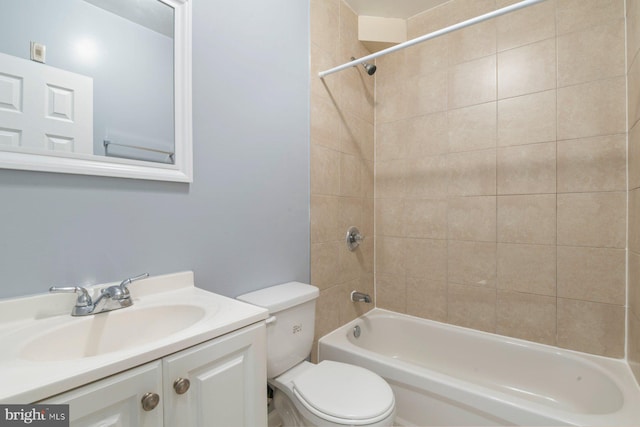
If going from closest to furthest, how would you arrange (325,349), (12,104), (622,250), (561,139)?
(12,104)
(622,250)
(561,139)
(325,349)

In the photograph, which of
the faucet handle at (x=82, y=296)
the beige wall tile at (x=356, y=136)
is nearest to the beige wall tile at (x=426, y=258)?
the beige wall tile at (x=356, y=136)

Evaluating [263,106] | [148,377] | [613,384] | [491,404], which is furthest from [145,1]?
[613,384]

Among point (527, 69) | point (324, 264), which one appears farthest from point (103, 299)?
point (527, 69)

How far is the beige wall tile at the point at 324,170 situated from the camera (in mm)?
1671

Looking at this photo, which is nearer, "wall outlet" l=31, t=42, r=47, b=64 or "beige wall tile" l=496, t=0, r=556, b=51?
"wall outlet" l=31, t=42, r=47, b=64

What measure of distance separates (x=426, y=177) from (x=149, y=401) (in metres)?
1.91

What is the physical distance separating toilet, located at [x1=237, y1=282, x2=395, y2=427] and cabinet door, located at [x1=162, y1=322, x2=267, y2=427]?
0.99 feet

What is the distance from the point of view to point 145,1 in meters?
1.03

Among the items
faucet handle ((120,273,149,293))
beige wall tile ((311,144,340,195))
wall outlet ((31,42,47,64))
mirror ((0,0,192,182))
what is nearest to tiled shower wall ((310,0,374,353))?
beige wall tile ((311,144,340,195))

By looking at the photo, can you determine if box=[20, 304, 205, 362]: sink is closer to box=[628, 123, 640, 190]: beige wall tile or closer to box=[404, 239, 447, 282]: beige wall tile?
box=[404, 239, 447, 282]: beige wall tile

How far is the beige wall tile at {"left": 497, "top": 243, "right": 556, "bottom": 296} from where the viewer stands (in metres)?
1.61

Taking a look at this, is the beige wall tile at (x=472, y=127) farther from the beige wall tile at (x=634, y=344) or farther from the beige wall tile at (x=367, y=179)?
the beige wall tile at (x=634, y=344)

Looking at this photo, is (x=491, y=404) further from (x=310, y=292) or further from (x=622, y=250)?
(x=622, y=250)

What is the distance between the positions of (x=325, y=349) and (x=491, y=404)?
85 cm
